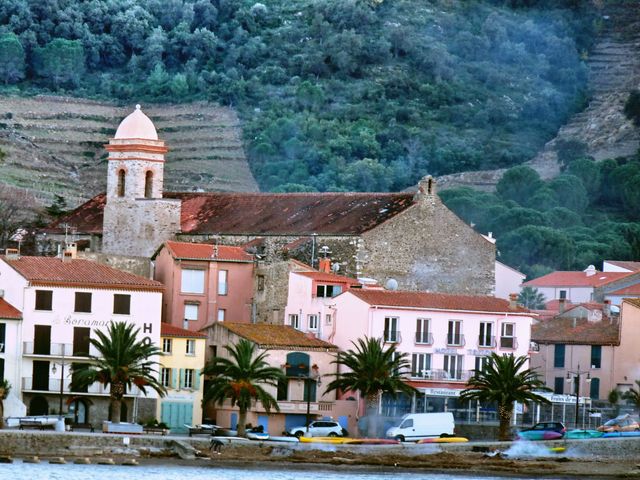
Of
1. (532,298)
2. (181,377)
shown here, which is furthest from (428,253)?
(532,298)

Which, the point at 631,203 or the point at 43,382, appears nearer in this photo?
the point at 43,382

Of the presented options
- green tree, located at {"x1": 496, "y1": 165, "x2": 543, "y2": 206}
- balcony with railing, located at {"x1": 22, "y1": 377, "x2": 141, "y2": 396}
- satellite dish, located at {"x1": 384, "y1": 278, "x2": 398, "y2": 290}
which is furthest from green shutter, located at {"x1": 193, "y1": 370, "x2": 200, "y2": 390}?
green tree, located at {"x1": 496, "y1": 165, "x2": 543, "y2": 206}

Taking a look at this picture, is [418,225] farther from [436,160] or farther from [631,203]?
[436,160]

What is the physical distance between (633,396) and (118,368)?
20550 mm

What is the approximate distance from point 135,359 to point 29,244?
32.1 metres

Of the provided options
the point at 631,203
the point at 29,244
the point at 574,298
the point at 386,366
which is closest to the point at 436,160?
the point at 631,203

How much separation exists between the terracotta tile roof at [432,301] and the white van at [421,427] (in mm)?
5716

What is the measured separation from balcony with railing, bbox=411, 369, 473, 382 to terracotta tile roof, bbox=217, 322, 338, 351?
328 cm

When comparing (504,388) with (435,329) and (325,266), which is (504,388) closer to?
(435,329)

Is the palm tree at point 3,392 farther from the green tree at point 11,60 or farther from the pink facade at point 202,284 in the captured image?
the green tree at point 11,60

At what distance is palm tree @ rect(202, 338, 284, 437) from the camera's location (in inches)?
2670

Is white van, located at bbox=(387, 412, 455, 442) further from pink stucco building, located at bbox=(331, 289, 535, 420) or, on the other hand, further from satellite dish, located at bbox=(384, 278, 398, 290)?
satellite dish, located at bbox=(384, 278, 398, 290)

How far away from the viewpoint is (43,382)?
7012 cm

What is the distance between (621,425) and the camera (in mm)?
72875
